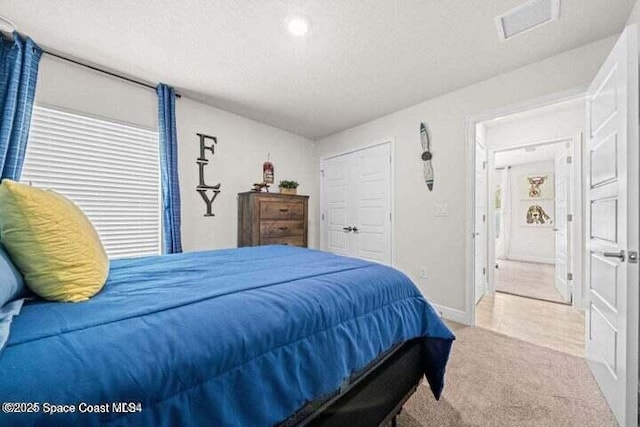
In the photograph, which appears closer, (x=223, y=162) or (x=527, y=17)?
(x=527, y=17)

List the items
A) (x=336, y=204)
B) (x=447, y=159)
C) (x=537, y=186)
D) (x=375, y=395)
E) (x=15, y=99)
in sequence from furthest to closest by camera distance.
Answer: (x=537, y=186)
(x=336, y=204)
(x=447, y=159)
(x=15, y=99)
(x=375, y=395)

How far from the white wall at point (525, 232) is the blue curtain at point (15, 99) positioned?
8947 millimetres

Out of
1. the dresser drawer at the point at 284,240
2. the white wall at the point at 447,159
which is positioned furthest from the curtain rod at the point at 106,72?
the white wall at the point at 447,159

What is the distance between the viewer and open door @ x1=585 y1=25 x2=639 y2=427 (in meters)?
1.29

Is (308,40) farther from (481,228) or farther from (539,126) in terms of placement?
(539,126)

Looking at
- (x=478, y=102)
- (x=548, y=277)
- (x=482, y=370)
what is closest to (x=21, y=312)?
(x=482, y=370)

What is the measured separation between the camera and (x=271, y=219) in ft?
11.3

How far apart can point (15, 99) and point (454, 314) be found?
14.1 ft

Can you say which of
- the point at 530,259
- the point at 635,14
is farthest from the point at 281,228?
the point at 530,259

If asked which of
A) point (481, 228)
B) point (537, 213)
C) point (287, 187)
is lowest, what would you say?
point (481, 228)

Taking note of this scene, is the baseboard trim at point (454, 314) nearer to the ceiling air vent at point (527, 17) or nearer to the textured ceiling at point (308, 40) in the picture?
the textured ceiling at point (308, 40)

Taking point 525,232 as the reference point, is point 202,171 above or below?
above

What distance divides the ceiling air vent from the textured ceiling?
0.20 ft

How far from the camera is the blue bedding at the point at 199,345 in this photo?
0.53 metres
